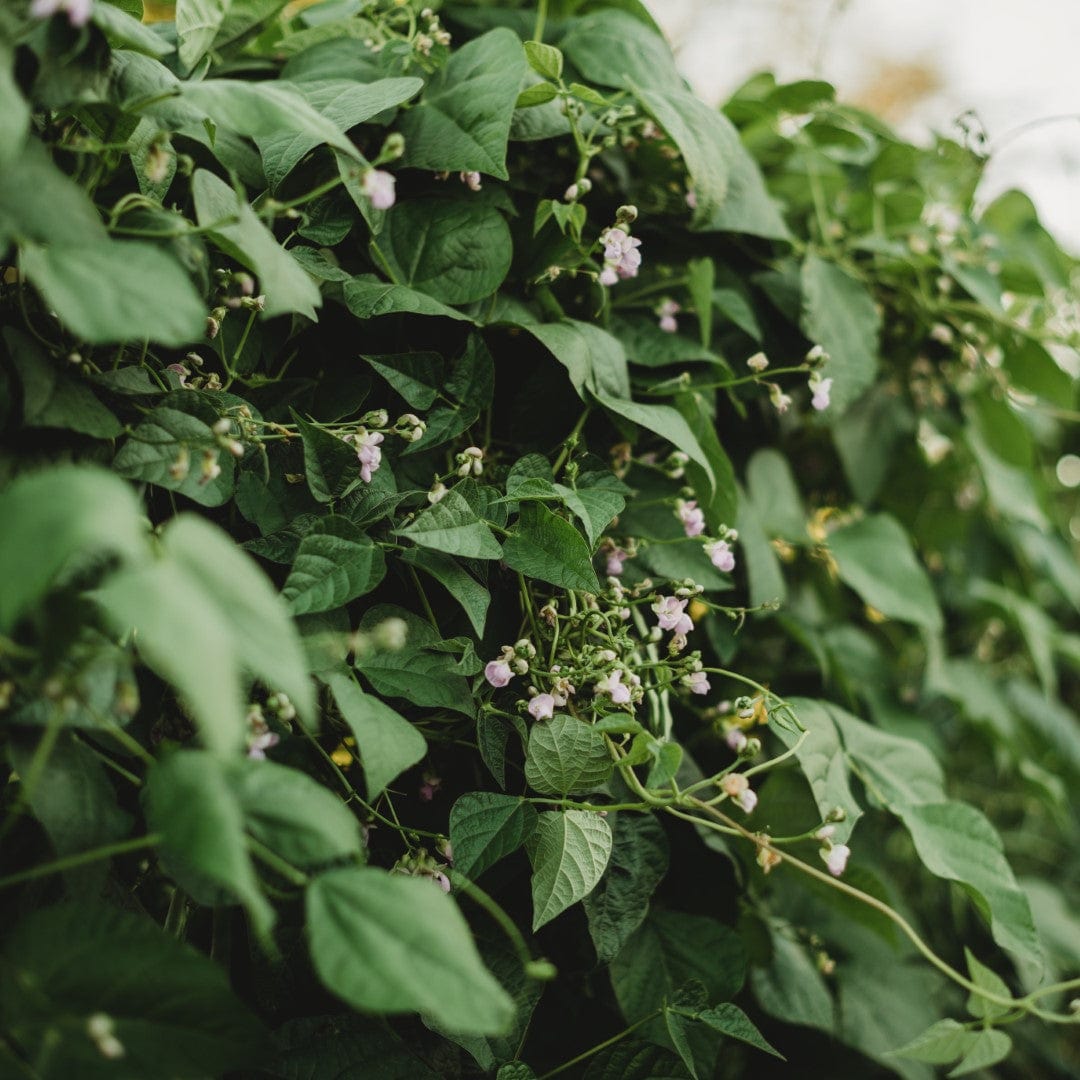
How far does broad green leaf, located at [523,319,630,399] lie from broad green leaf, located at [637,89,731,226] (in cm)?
15

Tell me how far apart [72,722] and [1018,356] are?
1.30m

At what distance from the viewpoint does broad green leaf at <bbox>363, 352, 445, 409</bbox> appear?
72 centimetres

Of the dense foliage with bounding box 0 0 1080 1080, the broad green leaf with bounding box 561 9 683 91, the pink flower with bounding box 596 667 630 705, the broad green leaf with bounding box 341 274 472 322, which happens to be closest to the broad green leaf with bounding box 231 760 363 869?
the dense foliage with bounding box 0 0 1080 1080

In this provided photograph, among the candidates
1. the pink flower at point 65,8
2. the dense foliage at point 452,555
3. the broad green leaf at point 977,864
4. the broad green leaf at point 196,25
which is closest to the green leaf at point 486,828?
the dense foliage at point 452,555

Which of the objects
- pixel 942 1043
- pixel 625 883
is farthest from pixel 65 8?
pixel 942 1043

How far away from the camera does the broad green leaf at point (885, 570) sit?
1126mm

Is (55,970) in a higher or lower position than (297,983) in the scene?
higher

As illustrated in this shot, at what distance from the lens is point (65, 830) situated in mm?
520

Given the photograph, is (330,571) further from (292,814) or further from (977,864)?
(977,864)

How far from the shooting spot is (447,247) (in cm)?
79

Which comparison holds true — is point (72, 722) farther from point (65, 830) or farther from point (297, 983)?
point (297, 983)

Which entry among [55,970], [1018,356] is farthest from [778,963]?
[1018,356]

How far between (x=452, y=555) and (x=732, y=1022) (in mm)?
436

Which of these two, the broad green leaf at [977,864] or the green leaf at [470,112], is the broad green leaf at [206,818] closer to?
the green leaf at [470,112]
